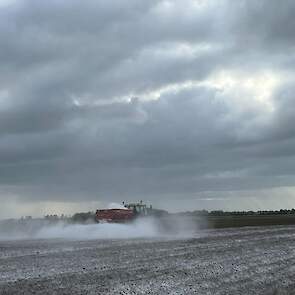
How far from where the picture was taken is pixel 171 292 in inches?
675

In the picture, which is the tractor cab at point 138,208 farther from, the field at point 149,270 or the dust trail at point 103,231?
the field at point 149,270

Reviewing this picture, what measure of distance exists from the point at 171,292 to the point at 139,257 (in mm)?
9291

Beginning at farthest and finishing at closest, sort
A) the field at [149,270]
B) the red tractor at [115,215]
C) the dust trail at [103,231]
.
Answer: the red tractor at [115,215] → the dust trail at [103,231] → the field at [149,270]

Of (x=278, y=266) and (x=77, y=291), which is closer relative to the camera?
(x=77, y=291)

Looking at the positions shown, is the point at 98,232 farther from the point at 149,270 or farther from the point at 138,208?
the point at 149,270

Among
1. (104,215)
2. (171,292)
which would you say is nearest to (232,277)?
(171,292)

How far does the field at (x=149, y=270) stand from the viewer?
1788cm

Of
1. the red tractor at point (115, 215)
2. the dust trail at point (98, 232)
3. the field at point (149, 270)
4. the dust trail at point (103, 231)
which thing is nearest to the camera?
the field at point (149, 270)

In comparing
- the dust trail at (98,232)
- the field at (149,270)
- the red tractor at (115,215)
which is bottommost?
the field at (149,270)

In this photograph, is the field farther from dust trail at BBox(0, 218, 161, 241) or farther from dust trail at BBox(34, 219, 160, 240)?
dust trail at BBox(34, 219, 160, 240)

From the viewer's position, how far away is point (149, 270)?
21.5 metres

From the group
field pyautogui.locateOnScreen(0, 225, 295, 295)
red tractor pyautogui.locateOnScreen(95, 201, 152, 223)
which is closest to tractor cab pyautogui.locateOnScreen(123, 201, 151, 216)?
red tractor pyautogui.locateOnScreen(95, 201, 152, 223)

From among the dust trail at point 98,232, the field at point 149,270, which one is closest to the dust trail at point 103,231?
the dust trail at point 98,232

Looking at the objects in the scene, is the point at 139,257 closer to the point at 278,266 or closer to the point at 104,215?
the point at 278,266
